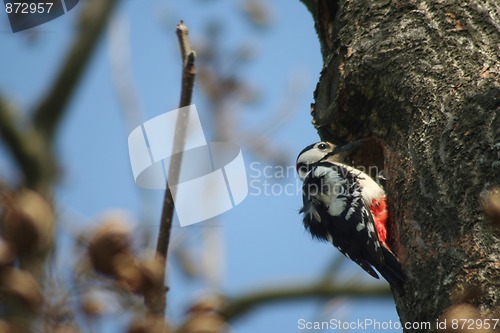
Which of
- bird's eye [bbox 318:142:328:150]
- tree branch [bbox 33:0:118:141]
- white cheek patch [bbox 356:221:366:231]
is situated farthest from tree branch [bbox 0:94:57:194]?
bird's eye [bbox 318:142:328:150]

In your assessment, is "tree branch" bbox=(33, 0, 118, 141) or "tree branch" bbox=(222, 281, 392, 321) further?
"tree branch" bbox=(222, 281, 392, 321)

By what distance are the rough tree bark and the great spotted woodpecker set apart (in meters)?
0.12

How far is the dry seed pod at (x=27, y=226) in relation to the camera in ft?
3.34

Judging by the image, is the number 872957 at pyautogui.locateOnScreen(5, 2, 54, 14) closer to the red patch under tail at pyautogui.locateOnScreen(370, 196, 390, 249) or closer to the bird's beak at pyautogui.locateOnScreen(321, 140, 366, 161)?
the bird's beak at pyautogui.locateOnScreen(321, 140, 366, 161)

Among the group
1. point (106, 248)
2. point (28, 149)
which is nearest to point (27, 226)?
point (106, 248)

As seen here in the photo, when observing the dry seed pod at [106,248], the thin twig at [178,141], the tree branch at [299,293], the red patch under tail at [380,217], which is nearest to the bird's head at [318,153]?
the red patch under tail at [380,217]

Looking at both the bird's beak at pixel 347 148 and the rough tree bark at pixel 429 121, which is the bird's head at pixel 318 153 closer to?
the bird's beak at pixel 347 148

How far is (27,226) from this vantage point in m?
1.04

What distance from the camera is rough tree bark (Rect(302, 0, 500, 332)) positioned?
8.09 feet

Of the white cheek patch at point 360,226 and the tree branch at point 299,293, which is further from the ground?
the white cheek patch at point 360,226

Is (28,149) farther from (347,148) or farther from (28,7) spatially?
(347,148)

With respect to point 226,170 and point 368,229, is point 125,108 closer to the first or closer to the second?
point 226,170

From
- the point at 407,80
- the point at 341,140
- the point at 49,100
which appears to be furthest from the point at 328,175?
the point at 49,100

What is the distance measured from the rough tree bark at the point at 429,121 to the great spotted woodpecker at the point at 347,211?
12cm
